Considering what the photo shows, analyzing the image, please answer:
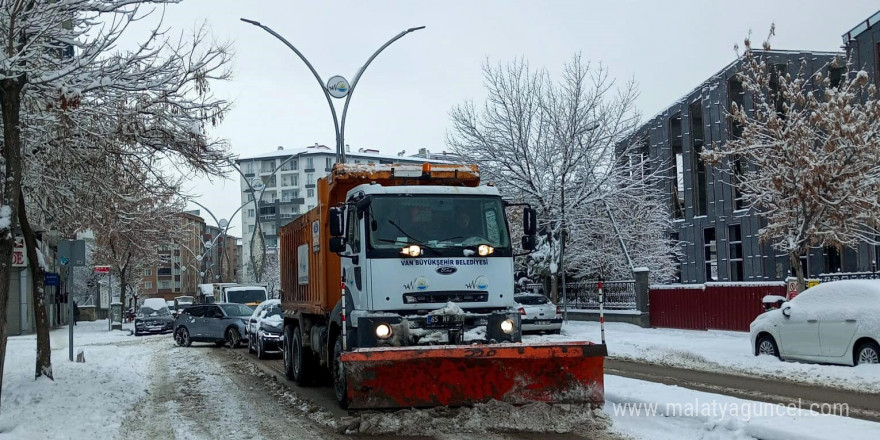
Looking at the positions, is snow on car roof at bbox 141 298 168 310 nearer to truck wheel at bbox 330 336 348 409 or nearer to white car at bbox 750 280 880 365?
white car at bbox 750 280 880 365

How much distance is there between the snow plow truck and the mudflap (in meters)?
0.01

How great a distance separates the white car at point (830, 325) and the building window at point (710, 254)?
2887 cm

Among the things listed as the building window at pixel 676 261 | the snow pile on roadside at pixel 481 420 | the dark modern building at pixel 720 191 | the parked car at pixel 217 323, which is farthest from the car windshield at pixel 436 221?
the building window at pixel 676 261

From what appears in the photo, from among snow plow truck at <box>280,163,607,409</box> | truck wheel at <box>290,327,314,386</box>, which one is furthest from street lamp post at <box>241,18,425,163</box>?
snow plow truck at <box>280,163,607,409</box>

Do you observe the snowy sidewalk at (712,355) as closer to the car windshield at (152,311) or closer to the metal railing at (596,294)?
the metal railing at (596,294)

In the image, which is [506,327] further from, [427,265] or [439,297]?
[427,265]

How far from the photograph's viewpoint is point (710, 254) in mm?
46594

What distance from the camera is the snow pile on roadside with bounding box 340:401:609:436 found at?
959cm

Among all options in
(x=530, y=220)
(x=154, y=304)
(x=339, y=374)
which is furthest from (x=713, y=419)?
(x=154, y=304)

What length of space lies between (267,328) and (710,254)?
101 ft

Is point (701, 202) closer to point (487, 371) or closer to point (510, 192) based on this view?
point (510, 192)

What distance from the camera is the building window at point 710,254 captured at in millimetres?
45625

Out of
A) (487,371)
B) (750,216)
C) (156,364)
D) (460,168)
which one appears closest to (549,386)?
(487,371)

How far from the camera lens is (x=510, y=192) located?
3272 cm
